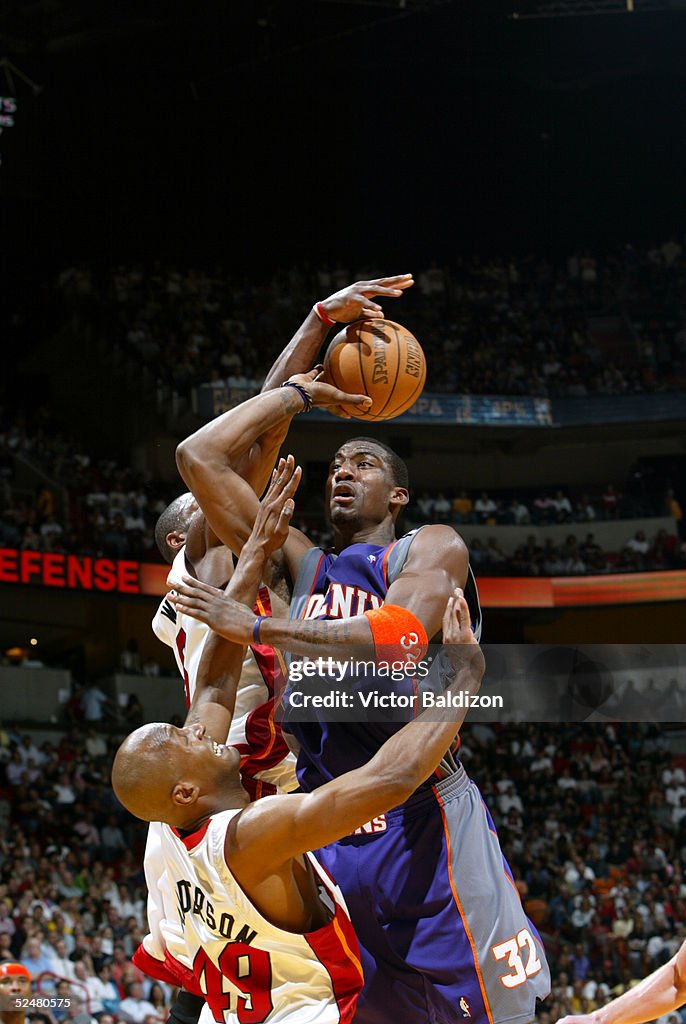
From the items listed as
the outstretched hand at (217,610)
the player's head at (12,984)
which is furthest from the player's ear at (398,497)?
the player's head at (12,984)

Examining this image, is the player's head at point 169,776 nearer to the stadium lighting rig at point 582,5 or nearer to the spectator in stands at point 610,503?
the stadium lighting rig at point 582,5

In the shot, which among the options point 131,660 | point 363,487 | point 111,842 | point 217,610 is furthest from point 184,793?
point 131,660

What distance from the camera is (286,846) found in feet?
9.66

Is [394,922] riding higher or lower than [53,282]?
lower

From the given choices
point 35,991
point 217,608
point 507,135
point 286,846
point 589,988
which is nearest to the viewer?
point 286,846

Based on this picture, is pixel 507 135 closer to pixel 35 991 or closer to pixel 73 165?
pixel 73 165

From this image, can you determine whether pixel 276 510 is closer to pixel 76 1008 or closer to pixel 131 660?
pixel 76 1008

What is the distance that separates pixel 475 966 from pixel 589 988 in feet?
31.2

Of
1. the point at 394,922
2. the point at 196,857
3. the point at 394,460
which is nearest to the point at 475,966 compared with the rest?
the point at 394,922

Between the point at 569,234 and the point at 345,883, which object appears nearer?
the point at 345,883

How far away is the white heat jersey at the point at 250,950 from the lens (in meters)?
3.05

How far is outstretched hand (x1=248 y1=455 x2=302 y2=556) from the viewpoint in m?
3.68

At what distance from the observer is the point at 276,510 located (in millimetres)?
3674

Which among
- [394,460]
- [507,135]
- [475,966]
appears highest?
[507,135]
